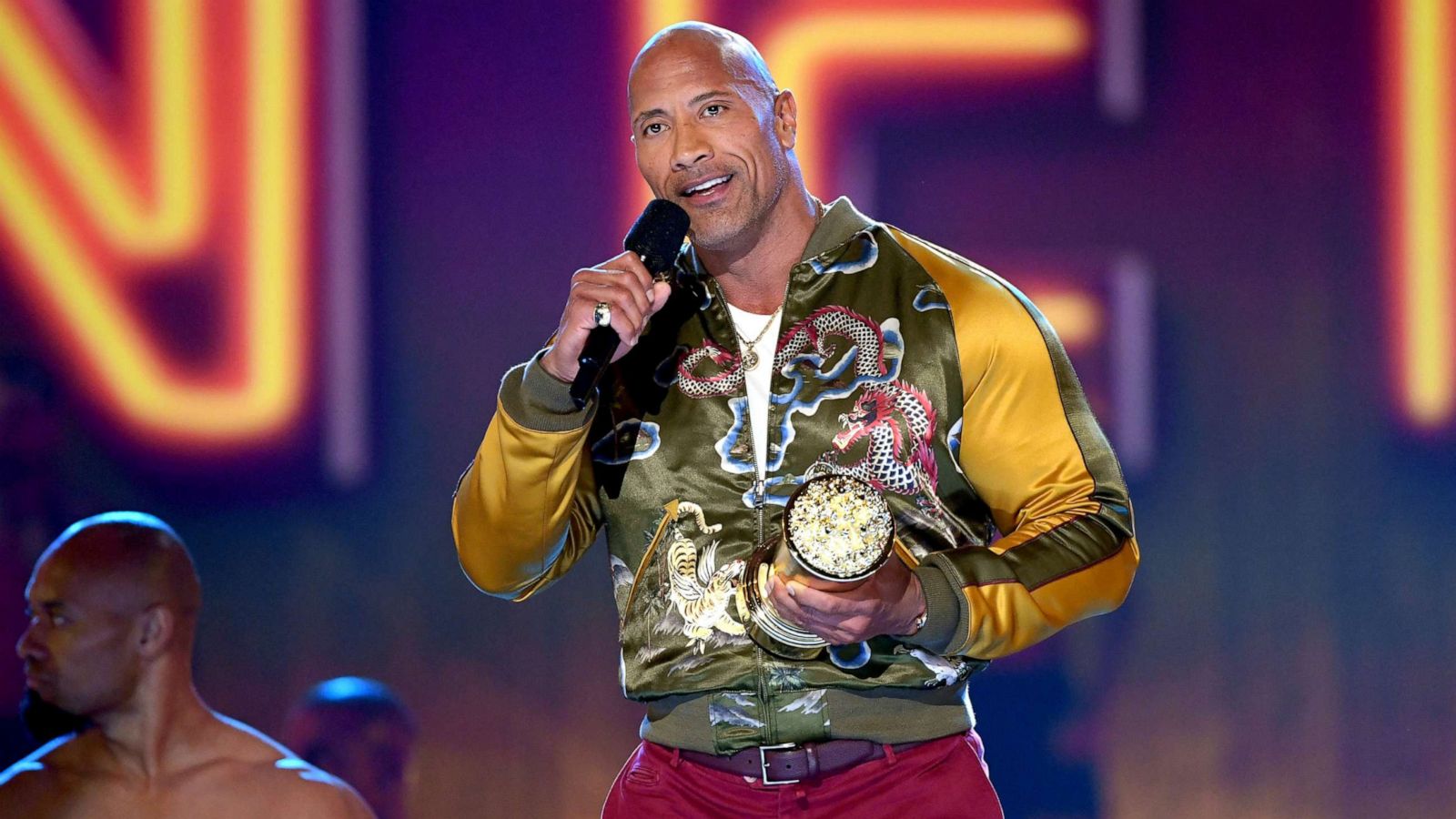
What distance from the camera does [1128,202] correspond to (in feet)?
11.7

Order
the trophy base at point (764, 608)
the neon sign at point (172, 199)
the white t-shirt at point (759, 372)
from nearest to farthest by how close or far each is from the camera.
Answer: the trophy base at point (764, 608) → the white t-shirt at point (759, 372) → the neon sign at point (172, 199)

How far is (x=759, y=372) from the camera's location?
6.69ft

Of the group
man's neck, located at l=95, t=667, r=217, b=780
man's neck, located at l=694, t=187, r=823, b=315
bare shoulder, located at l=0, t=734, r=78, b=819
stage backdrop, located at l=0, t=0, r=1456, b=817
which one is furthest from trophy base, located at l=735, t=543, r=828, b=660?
stage backdrop, located at l=0, t=0, r=1456, b=817

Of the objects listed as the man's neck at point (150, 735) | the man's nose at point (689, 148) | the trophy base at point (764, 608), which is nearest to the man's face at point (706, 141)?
the man's nose at point (689, 148)

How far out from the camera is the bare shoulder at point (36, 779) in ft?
9.87

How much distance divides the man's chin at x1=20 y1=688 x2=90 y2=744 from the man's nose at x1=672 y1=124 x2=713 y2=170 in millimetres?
1825

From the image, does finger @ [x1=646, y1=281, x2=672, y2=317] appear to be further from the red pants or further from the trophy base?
the red pants

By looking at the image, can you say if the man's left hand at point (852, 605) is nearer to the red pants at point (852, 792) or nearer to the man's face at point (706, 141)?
the red pants at point (852, 792)

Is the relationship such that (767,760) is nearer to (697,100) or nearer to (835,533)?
(835,533)

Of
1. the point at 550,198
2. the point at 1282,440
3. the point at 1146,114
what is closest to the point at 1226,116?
the point at 1146,114

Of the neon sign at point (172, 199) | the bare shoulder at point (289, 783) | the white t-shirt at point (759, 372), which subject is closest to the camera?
the white t-shirt at point (759, 372)

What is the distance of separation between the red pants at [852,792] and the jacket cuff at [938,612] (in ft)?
0.66

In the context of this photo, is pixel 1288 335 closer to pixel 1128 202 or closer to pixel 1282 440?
pixel 1282 440

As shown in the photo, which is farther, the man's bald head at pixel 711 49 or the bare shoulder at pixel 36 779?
the bare shoulder at pixel 36 779
